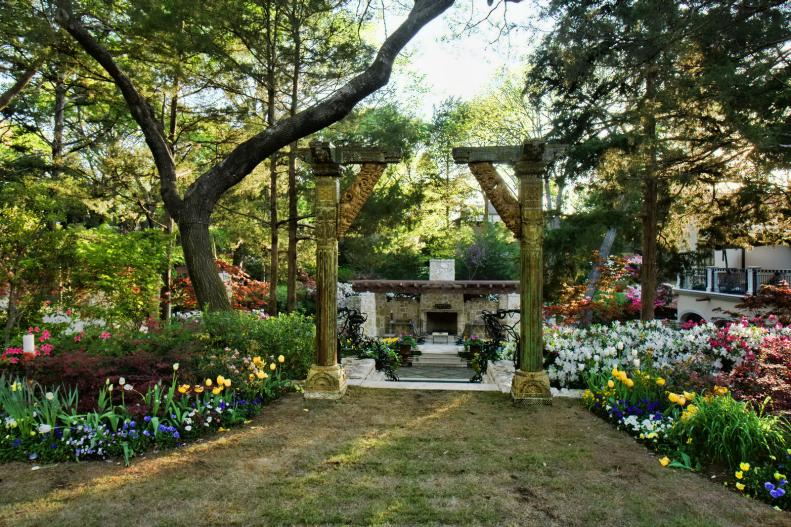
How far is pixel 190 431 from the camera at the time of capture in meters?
4.47

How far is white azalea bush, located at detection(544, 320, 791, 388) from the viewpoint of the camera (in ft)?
19.0

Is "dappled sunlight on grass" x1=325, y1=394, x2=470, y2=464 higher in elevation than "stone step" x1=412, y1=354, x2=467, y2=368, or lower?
higher

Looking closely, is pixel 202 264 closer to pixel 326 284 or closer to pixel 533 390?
pixel 326 284

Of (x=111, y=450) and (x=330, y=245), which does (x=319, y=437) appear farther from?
(x=330, y=245)

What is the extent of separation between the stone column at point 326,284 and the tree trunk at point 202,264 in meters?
2.81

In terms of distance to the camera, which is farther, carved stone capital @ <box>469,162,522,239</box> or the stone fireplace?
the stone fireplace

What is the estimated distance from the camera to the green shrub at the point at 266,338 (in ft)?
20.6

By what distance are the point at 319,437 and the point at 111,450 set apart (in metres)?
1.69

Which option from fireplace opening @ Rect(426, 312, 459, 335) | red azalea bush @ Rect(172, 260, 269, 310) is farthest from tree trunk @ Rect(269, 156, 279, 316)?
fireplace opening @ Rect(426, 312, 459, 335)

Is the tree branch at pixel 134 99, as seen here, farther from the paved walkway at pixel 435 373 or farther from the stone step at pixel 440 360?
the stone step at pixel 440 360

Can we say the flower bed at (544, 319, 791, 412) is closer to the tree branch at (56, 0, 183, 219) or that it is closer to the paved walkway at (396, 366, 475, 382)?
the paved walkway at (396, 366, 475, 382)

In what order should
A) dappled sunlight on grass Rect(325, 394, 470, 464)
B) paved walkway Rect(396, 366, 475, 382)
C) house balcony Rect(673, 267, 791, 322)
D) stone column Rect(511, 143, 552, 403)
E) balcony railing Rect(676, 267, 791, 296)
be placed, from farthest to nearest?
house balcony Rect(673, 267, 791, 322), balcony railing Rect(676, 267, 791, 296), paved walkway Rect(396, 366, 475, 382), stone column Rect(511, 143, 552, 403), dappled sunlight on grass Rect(325, 394, 470, 464)

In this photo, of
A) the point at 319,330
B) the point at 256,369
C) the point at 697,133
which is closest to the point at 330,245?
the point at 319,330

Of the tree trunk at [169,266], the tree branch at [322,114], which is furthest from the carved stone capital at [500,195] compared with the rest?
the tree trunk at [169,266]
